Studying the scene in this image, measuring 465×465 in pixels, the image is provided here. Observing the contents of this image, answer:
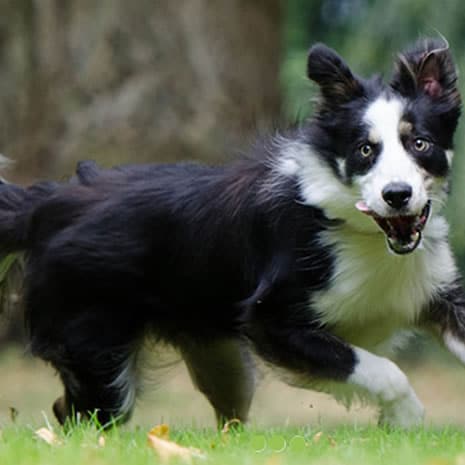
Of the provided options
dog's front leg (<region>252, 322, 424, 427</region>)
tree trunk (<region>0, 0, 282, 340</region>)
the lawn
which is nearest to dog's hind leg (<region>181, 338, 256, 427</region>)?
the lawn

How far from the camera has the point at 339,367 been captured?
7109 millimetres

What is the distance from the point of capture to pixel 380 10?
53.7 ft

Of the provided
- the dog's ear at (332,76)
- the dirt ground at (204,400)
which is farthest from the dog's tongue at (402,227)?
the dirt ground at (204,400)

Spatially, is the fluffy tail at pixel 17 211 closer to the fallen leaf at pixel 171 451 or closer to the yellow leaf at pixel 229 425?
the yellow leaf at pixel 229 425

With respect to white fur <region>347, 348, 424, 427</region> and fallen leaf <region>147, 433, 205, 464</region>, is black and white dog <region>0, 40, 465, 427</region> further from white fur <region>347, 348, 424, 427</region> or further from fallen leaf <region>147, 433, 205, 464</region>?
fallen leaf <region>147, 433, 205, 464</region>

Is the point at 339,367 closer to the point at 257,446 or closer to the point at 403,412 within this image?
the point at 403,412

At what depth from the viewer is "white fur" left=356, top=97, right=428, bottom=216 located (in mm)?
6750

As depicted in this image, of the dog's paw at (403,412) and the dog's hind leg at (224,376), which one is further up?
the dog's paw at (403,412)

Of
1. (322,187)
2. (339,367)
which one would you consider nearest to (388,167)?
(322,187)

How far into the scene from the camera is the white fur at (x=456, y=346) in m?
7.45

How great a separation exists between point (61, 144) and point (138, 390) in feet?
27.6

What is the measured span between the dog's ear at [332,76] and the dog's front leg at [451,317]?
114cm

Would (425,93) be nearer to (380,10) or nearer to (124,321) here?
(124,321)

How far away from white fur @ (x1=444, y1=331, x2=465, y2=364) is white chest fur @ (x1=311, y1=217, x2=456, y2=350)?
20 centimetres
